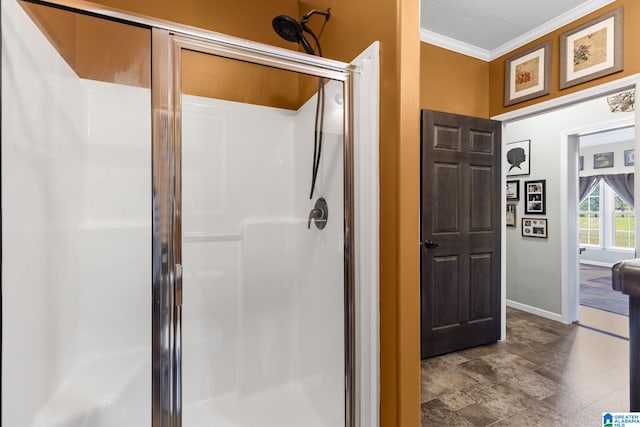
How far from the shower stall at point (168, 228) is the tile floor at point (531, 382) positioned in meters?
0.91

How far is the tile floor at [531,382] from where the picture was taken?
1729 mm

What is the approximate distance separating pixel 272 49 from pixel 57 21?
0.87 m

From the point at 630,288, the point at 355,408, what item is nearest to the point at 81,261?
the point at 355,408

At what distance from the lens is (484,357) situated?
2.45 metres

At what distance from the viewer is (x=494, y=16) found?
234 cm

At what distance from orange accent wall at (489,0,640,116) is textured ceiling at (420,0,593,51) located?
0.12 m

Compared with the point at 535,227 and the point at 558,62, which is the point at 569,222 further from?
the point at 558,62

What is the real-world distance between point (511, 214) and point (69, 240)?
422 cm

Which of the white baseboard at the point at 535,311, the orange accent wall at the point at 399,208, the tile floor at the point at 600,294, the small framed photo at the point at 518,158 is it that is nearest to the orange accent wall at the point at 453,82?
the small framed photo at the point at 518,158

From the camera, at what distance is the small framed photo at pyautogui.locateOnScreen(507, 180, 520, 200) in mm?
3660

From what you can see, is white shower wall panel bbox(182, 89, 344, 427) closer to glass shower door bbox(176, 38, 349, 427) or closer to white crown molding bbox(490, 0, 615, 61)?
glass shower door bbox(176, 38, 349, 427)

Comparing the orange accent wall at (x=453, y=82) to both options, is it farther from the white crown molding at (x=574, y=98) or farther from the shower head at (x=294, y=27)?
the shower head at (x=294, y=27)

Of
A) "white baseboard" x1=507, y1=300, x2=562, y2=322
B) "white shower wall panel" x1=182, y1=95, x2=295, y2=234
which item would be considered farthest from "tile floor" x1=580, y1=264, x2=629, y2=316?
"white shower wall panel" x1=182, y1=95, x2=295, y2=234

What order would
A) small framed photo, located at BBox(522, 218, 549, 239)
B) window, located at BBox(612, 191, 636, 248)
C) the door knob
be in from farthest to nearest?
window, located at BBox(612, 191, 636, 248), small framed photo, located at BBox(522, 218, 549, 239), the door knob
